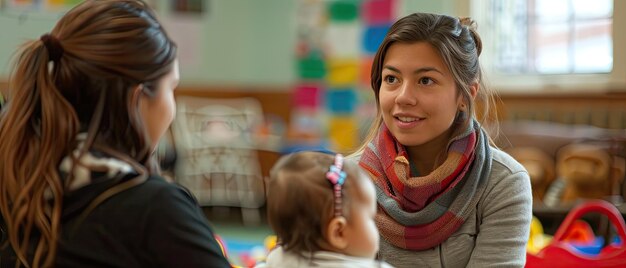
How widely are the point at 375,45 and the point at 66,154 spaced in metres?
5.72

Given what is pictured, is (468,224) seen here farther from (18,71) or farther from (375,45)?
(375,45)

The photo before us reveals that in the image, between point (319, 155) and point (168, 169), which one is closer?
point (319, 155)

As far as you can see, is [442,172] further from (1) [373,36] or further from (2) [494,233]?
(1) [373,36]

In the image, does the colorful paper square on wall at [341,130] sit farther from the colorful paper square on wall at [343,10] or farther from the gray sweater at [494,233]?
the gray sweater at [494,233]

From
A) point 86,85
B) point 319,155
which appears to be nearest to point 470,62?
point 319,155

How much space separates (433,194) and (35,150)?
0.91 metres

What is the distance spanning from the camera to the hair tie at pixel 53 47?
1.47m

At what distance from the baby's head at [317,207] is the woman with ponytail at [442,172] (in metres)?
0.50

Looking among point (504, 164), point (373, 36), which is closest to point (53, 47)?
point (504, 164)

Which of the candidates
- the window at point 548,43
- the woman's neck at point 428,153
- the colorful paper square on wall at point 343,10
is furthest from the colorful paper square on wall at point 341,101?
the woman's neck at point 428,153

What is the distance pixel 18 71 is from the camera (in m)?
1.52

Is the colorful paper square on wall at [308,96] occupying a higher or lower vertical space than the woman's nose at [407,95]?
lower

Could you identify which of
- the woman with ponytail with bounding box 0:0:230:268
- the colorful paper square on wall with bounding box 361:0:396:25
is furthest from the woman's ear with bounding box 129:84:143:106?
the colorful paper square on wall with bounding box 361:0:396:25

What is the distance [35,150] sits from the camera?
147 centimetres
